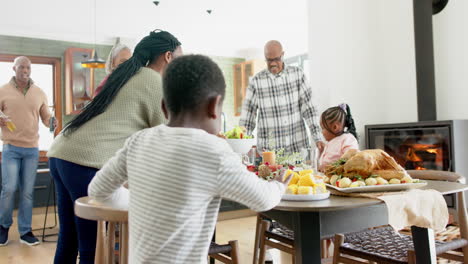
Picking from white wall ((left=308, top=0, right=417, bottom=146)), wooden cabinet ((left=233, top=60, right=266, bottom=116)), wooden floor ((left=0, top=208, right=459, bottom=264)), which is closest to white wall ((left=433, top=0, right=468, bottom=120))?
white wall ((left=308, top=0, right=417, bottom=146))

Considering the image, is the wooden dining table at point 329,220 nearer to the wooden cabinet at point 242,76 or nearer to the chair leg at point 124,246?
the chair leg at point 124,246

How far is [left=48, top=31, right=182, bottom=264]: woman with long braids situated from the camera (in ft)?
5.00

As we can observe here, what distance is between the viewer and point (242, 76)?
8.08m

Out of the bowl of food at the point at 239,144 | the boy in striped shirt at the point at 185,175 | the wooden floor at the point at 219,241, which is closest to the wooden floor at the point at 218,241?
the wooden floor at the point at 219,241

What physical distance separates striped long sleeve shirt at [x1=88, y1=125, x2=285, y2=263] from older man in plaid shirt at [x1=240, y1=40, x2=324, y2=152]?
7.36 ft

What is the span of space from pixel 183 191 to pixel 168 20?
5825mm

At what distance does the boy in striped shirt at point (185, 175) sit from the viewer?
0.95 m

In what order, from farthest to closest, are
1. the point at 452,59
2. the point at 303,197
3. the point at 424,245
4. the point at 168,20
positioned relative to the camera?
the point at 168,20 < the point at 452,59 < the point at 424,245 < the point at 303,197

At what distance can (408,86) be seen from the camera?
4.22m

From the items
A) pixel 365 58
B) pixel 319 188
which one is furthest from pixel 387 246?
pixel 365 58

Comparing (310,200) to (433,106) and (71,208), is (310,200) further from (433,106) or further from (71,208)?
(433,106)

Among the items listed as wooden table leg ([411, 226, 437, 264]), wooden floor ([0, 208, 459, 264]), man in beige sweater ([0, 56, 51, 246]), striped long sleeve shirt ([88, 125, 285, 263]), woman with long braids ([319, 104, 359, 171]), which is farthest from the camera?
man in beige sweater ([0, 56, 51, 246])

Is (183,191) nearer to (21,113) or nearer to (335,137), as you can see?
(335,137)

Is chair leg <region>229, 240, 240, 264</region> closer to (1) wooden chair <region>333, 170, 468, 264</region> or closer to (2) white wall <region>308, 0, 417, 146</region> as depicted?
(1) wooden chair <region>333, 170, 468, 264</region>
